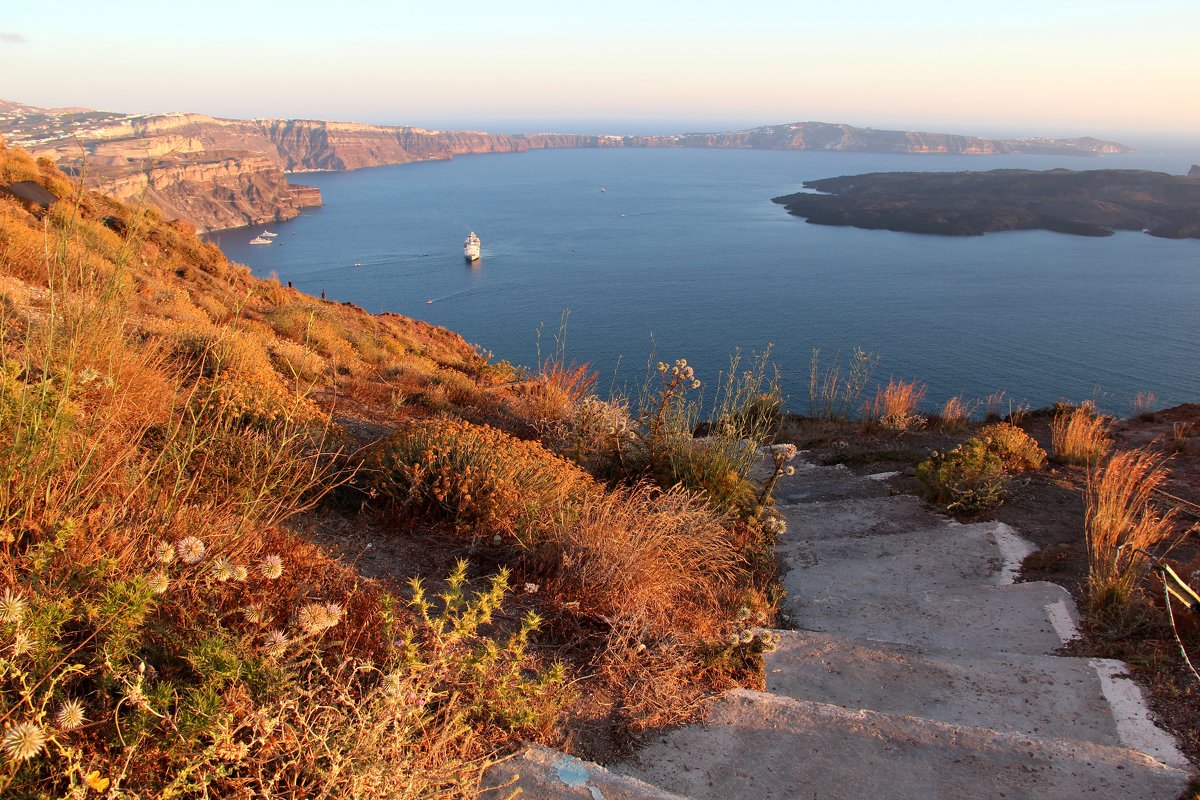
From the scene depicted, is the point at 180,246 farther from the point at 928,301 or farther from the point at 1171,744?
the point at 928,301

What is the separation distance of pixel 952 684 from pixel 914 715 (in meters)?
0.49

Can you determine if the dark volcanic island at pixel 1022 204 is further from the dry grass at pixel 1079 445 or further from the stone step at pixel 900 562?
the stone step at pixel 900 562

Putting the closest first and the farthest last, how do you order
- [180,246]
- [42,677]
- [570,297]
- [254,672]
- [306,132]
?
[42,677] < [254,672] < [180,246] < [570,297] < [306,132]

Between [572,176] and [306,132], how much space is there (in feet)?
251

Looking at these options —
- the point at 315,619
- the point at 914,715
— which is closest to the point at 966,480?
the point at 914,715

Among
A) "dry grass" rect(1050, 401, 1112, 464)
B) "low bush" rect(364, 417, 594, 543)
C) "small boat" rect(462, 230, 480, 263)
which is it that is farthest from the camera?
"small boat" rect(462, 230, 480, 263)

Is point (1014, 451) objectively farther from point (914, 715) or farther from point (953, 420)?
point (914, 715)

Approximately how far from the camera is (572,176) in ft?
468

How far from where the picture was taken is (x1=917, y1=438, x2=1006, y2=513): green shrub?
293 inches

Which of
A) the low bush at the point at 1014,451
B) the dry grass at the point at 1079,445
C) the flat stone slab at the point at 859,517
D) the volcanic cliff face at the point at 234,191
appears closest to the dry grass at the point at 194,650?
the flat stone slab at the point at 859,517

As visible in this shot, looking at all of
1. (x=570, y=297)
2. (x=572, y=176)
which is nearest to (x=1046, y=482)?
(x=570, y=297)

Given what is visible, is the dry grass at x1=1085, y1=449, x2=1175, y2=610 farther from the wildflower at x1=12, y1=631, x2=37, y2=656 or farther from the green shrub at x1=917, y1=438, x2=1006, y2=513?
the wildflower at x1=12, y1=631, x2=37, y2=656

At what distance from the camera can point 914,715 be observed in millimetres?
3471

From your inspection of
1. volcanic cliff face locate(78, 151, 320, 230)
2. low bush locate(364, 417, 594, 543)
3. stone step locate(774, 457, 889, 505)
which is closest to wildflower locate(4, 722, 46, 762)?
→ low bush locate(364, 417, 594, 543)
